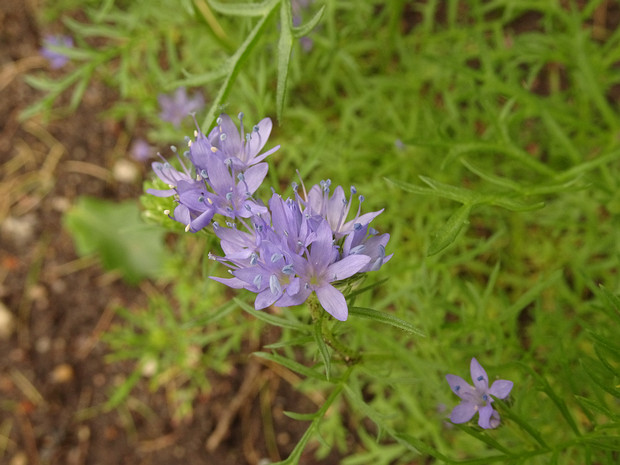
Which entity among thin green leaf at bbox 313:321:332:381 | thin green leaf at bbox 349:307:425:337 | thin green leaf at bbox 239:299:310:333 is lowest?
thin green leaf at bbox 239:299:310:333

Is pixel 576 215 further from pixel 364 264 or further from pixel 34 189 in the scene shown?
pixel 34 189

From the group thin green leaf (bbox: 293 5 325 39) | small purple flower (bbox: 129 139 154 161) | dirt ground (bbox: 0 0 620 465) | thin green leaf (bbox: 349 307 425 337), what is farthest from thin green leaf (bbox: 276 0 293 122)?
Result: small purple flower (bbox: 129 139 154 161)

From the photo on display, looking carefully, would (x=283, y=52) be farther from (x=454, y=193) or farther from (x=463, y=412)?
(x=463, y=412)

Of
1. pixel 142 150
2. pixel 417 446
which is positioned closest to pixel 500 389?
pixel 417 446

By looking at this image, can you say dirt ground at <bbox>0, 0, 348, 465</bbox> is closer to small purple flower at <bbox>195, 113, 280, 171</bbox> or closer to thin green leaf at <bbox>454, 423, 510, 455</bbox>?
thin green leaf at <bbox>454, 423, 510, 455</bbox>

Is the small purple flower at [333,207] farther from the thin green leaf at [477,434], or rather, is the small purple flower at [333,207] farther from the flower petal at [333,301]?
the thin green leaf at [477,434]

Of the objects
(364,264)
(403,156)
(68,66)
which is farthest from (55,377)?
(364,264)

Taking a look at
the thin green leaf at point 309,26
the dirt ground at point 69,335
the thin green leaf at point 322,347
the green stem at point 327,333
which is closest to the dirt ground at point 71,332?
the dirt ground at point 69,335
